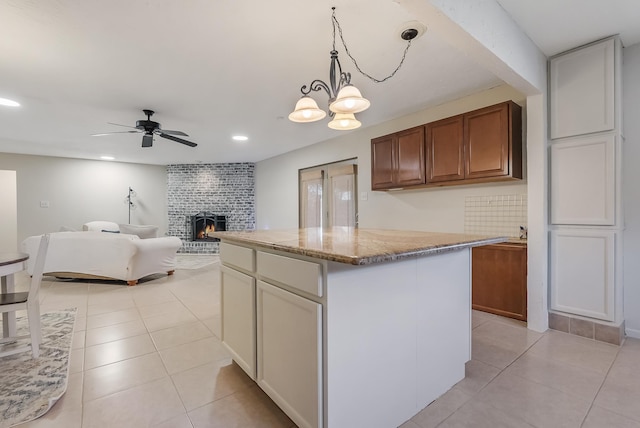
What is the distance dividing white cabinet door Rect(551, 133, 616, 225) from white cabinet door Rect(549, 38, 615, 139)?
0.11m

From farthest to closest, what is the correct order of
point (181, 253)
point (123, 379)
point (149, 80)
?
point (181, 253) < point (149, 80) < point (123, 379)

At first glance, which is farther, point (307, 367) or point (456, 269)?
point (456, 269)

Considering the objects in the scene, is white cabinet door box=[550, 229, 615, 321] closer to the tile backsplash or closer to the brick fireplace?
the tile backsplash

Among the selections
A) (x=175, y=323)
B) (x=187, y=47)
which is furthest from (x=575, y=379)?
(x=187, y=47)

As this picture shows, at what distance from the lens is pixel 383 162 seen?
3820 millimetres

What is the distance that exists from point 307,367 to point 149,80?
293 centimetres

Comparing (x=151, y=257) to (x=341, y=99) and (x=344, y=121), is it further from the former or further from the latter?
(x=341, y=99)

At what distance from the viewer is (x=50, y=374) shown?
1.91 meters

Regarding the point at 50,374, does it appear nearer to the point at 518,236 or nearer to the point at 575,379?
the point at 575,379

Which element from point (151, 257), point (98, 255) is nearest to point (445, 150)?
point (151, 257)

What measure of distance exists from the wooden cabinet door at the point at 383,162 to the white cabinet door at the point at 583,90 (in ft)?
5.35

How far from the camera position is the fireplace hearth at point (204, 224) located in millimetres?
7559

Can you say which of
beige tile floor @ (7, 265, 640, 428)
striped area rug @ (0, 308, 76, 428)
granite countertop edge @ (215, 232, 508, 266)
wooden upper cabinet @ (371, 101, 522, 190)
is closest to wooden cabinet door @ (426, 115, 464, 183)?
wooden upper cabinet @ (371, 101, 522, 190)

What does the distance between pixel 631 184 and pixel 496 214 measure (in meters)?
1.01
